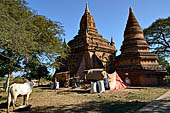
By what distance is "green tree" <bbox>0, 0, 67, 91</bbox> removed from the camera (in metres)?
6.02

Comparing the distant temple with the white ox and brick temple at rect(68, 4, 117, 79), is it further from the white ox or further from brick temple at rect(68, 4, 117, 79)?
the white ox

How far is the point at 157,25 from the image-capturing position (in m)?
20.5

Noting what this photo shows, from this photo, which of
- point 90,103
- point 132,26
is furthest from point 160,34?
point 90,103

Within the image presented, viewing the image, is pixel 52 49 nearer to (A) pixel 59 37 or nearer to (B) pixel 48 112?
(A) pixel 59 37

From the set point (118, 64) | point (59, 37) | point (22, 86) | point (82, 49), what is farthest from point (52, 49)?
point (118, 64)

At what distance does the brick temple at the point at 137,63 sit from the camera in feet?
52.4

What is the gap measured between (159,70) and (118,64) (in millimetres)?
5831

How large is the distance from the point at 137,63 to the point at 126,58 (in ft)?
5.77

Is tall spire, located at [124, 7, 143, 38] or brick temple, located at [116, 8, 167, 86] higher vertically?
tall spire, located at [124, 7, 143, 38]

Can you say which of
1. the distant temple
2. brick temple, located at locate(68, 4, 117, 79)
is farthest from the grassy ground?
brick temple, located at locate(68, 4, 117, 79)

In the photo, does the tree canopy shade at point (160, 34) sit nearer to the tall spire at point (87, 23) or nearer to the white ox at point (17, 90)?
the tall spire at point (87, 23)

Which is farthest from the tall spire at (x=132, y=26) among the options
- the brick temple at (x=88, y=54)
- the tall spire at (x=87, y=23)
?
the tall spire at (x=87, y=23)

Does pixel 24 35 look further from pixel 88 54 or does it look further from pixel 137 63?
pixel 137 63

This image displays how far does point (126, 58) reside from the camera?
1808 cm
